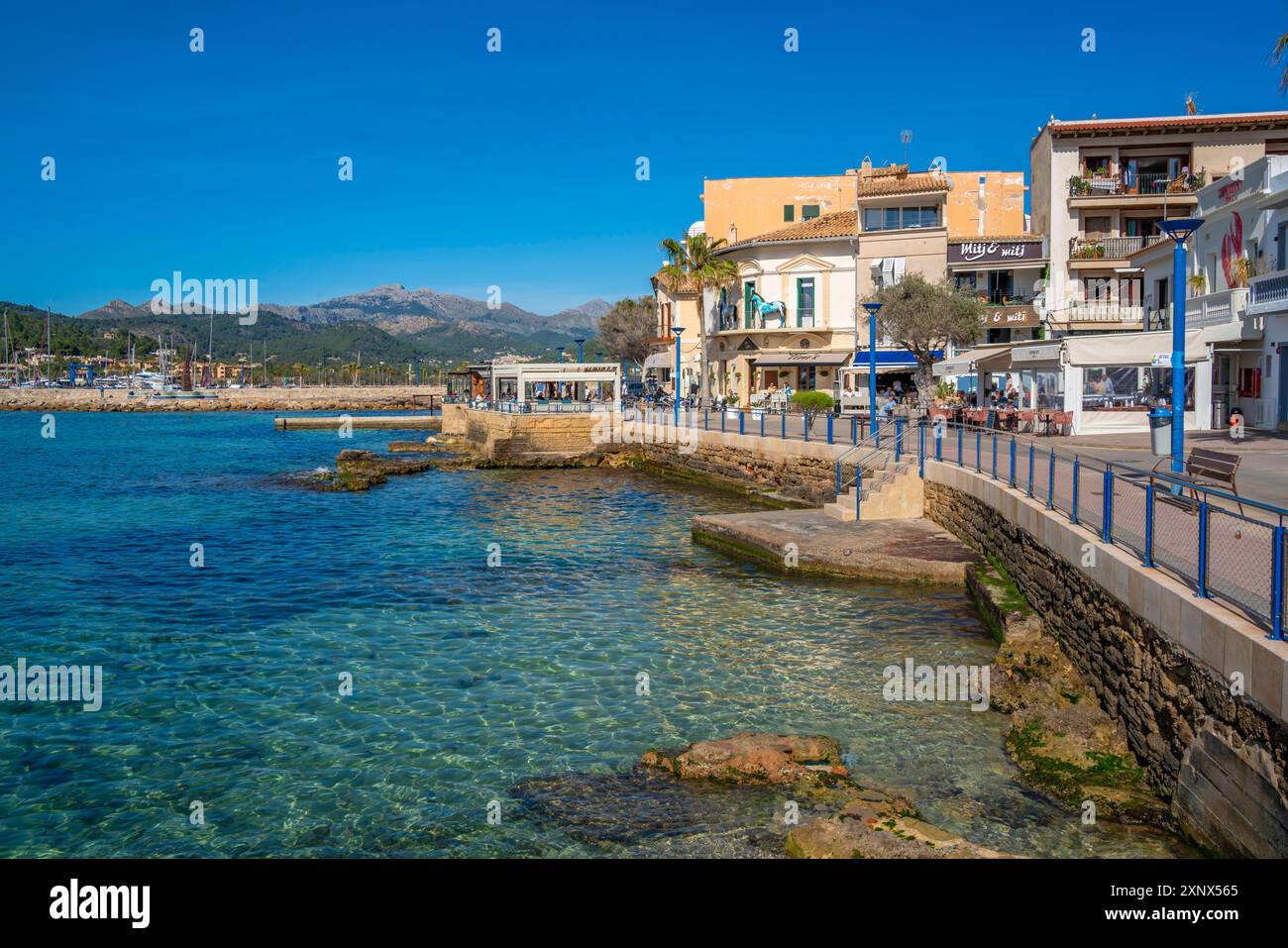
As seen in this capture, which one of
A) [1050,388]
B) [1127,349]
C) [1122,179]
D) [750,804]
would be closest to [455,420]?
[1122,179]

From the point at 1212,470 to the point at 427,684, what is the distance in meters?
10.4

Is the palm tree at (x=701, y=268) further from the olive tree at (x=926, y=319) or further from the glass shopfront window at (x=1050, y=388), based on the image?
the glass shopfront window at (x=1050, y=388)

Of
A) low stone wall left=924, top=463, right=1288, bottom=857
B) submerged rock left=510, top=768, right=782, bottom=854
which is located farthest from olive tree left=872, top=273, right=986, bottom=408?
submerged rock left=510, top=768, right=782, bottom=854

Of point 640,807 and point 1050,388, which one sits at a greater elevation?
point 1050,388

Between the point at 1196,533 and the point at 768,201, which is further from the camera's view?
the point at 768,201

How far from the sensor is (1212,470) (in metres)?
12.5

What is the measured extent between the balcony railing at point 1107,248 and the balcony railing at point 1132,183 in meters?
2.07

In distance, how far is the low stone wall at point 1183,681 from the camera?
6785mm

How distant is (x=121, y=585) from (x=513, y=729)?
12.5m

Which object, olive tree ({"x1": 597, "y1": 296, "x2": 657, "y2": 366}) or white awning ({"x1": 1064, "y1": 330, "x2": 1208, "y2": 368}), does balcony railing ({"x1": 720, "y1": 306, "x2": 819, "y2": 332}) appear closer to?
white awning ({"x1": 1064, "y1": 330, "x2": 1208, "y2": 368})

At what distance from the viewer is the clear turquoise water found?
9125 millimetres

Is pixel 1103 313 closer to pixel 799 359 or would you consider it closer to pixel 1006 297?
pixel 1006 297

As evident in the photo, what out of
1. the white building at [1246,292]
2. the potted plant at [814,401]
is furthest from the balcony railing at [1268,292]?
the potted plant at [814,401]
